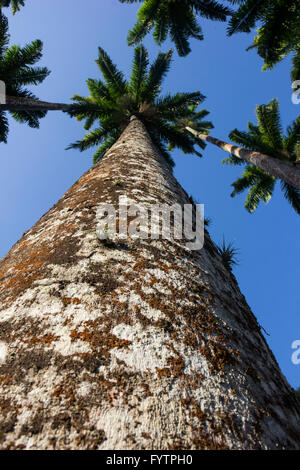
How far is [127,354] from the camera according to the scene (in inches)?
33.3

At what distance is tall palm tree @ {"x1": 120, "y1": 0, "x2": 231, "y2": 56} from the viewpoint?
31.5ft

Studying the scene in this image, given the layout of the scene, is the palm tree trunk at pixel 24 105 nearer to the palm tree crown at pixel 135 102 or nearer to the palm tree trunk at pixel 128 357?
the palm tree crown at pixel 135 102

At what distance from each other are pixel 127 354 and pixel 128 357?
0.04ft

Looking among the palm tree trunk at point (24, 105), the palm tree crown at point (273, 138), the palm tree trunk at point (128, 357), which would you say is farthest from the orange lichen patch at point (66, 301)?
the palm tree crown at point (273, 138)

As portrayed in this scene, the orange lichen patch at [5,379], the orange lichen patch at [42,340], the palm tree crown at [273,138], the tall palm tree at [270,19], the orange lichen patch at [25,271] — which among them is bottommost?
the orange lichen patch at [5,379]

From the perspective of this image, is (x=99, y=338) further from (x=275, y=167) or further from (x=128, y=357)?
(x=275, y=167)

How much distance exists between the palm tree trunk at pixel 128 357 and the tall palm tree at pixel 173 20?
11.4 m

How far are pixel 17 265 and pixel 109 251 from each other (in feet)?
1.61

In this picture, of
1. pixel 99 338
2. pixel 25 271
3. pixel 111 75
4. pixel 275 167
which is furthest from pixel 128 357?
pixel 111 75

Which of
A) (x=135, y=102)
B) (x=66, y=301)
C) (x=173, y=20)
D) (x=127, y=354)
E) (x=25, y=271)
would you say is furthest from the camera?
(x=173, y=20)

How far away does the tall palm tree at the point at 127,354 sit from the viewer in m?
0.66

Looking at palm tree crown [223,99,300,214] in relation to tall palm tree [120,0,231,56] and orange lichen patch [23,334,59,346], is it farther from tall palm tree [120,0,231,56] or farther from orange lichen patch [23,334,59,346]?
orange lichen patch [23,334,59,346]

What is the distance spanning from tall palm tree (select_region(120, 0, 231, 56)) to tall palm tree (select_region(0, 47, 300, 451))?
1137 centimetres
